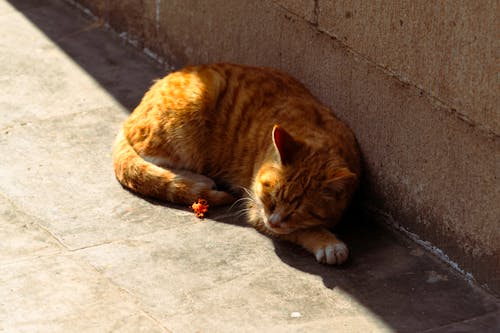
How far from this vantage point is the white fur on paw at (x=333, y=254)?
5.28 m

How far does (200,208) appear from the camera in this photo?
18.9ft

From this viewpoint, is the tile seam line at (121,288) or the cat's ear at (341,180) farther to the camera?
the cat's ear at (341,180)

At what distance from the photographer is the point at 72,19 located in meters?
8.40

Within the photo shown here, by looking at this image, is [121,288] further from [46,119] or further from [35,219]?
[46,119]

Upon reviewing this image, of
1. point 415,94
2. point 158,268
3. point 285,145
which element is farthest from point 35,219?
point 415,94

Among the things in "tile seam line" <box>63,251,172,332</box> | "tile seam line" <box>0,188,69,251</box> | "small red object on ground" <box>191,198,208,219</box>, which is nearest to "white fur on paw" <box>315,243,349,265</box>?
"small red object on ground" <box>191,198,208,219</box>

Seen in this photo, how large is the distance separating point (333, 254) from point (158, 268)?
91cm

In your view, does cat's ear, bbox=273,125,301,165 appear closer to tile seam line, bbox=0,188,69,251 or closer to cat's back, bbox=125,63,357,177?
cat's back, bbox=125,63,357,177

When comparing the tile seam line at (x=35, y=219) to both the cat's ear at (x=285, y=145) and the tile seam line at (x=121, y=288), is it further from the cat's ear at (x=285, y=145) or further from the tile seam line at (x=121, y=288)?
the cat's ear at (x=285, y=145)

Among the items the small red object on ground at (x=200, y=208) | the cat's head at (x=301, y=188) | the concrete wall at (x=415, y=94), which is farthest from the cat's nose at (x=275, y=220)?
the concrete wall at (x=415, y=94)

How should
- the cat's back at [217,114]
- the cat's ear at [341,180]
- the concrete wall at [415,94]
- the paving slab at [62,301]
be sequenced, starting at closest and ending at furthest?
the paving slab at [62,301] → the concrete wall at [415,94] → the cat's ear at [341,180] → the cat's back at [217,114]

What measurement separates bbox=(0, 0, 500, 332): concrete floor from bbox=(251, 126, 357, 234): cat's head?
198 mm

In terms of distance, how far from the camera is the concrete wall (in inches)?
192

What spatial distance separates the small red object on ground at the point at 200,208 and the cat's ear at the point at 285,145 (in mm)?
622
